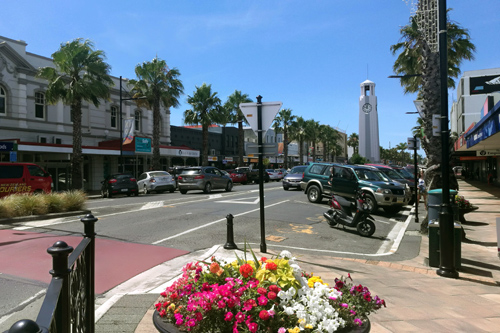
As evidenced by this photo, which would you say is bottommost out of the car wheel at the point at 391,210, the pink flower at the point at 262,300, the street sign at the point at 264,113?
the car wheel at the point at 391,210

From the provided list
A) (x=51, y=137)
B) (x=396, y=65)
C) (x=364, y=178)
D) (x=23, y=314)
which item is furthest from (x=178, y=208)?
(x=396, y=65)

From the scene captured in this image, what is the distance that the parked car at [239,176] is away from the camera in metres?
35.0

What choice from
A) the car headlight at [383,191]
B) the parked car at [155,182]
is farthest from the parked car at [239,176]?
the car headlight at [383,191]

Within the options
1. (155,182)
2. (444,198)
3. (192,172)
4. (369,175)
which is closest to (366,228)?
(444,198)

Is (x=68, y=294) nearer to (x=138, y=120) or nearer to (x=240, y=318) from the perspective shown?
(x=240, y=318)

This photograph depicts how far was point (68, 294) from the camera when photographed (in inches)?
78.7

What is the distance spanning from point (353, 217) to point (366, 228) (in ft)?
1.86

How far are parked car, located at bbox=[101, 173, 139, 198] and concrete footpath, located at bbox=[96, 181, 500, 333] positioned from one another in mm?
15674

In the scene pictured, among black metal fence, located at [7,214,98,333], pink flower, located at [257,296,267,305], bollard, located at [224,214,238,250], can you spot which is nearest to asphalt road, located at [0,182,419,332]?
bollard, located at [224,214,238,250]

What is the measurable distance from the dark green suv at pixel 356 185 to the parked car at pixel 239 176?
18047 mm

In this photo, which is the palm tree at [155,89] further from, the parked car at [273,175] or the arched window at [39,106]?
the parked car at [273,175]

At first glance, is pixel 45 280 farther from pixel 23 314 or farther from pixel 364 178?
pixel 364 178

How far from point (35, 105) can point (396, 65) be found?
2637 cm

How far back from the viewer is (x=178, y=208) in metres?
14.0
